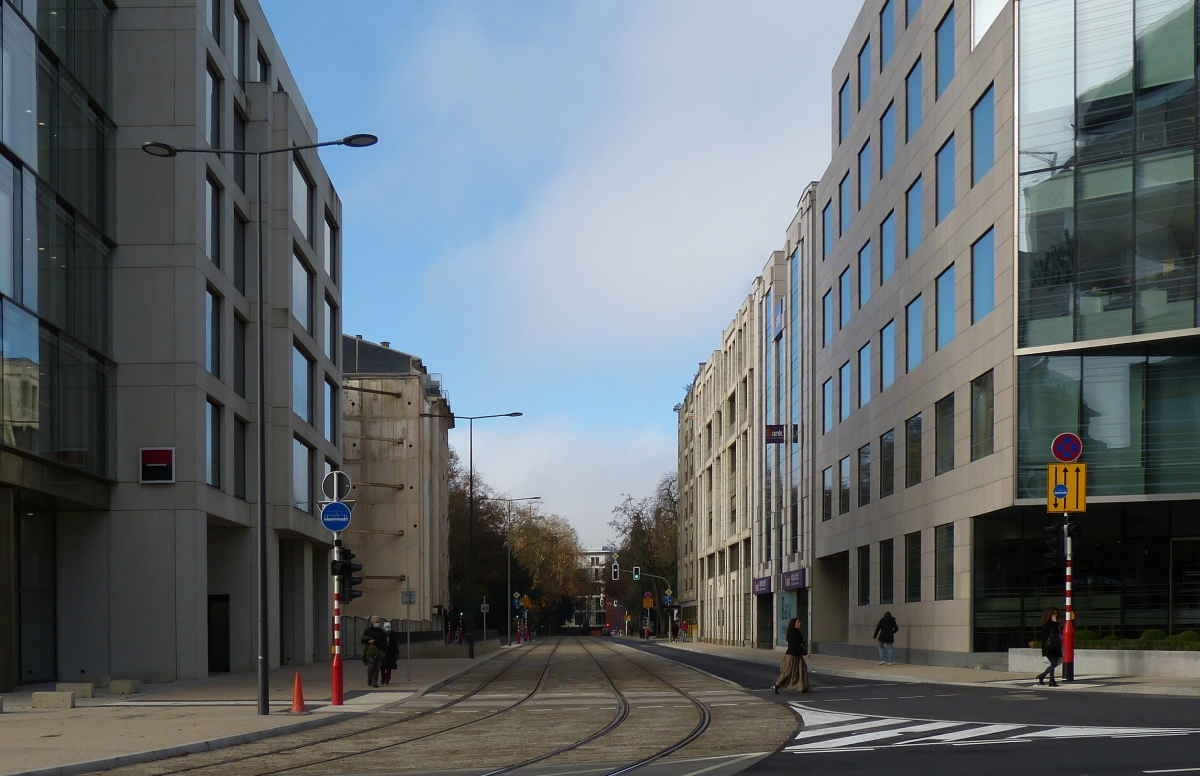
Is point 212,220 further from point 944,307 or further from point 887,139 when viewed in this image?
point 887,139

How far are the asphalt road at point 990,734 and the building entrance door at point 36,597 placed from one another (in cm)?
1801

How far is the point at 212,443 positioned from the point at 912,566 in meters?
22.9

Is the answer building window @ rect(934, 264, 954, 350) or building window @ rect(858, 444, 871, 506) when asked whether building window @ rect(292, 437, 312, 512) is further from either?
building window @ rect(934, 264, 954, 350)

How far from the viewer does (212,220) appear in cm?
3778

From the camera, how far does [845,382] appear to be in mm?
56281

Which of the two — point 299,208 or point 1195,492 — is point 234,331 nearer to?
point 299,208

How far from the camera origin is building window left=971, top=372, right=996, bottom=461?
35.5 metres

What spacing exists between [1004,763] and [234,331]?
102ft

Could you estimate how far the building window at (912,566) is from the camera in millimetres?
43438

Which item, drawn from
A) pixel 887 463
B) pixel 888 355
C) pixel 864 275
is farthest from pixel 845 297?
pixel 887 463

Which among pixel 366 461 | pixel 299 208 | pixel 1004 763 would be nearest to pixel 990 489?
pixel 1004 763

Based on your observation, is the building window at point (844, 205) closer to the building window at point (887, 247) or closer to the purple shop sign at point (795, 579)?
the building window at point (887, 247)

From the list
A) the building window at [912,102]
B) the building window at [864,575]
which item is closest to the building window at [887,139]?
the building window at [912,102]

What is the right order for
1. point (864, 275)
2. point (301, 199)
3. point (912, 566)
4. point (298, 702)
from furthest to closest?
point (864, 275) < point (301, 199) < point (912, 566) < point (298, 702)
